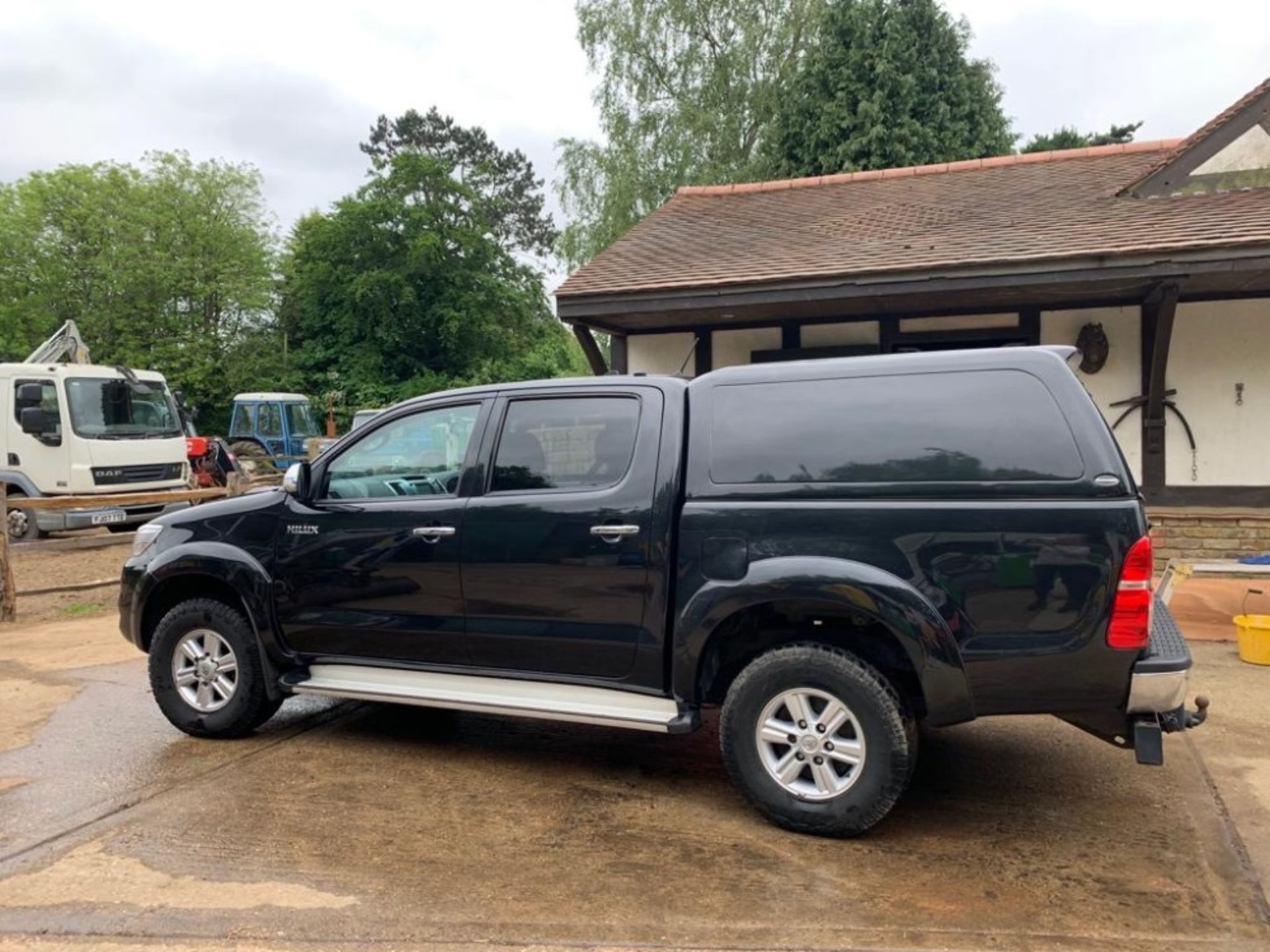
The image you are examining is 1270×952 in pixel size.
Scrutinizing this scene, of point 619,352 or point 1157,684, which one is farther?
point 619,352

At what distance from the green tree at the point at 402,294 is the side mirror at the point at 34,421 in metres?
19.7

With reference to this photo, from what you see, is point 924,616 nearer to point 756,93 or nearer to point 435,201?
point 756,93

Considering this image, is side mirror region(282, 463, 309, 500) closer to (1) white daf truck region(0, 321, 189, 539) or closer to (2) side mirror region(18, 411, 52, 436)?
(1) white daf truck region(0, 321, 189, 539)

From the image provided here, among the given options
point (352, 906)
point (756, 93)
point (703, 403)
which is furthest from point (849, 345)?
point (756, 93)

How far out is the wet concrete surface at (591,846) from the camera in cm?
298

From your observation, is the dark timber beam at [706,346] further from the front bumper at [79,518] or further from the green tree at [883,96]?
the green tree at [883,96]

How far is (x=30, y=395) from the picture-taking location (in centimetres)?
1290

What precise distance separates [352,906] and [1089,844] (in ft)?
9.19

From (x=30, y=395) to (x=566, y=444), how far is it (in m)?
12.0

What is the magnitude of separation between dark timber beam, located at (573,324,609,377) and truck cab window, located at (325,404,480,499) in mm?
5207

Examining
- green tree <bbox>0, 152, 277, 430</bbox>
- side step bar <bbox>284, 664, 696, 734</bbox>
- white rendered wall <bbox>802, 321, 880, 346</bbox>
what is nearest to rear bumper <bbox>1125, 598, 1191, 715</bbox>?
side step bar <bbox>284, 664, 696, 734</bbox>

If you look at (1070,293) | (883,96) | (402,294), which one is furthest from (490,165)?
(1070,293)

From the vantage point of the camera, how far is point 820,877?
3309mm

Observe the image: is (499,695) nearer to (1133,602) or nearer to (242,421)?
(1133,602)
